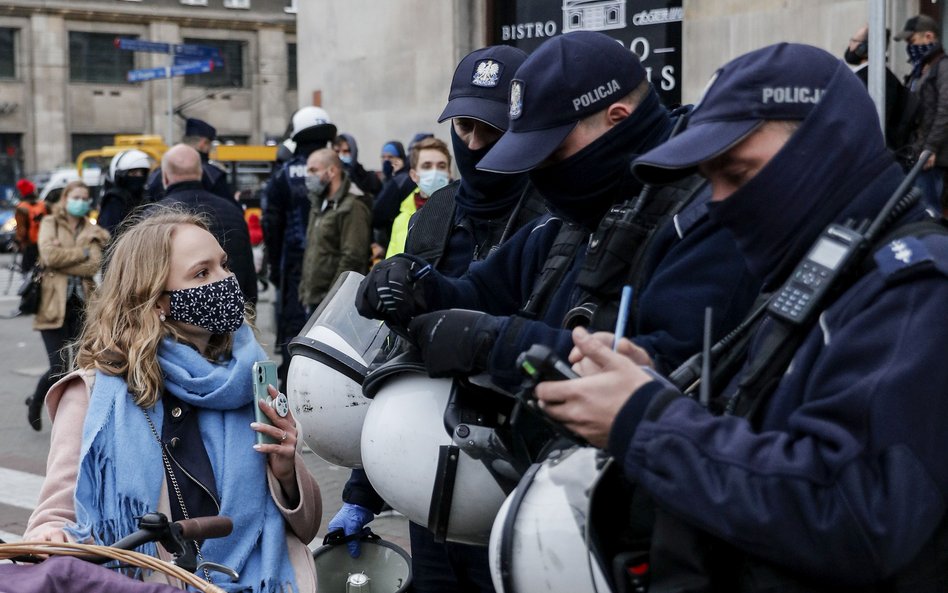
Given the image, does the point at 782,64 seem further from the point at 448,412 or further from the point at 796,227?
the point at 448,412

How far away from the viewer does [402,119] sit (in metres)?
12.0

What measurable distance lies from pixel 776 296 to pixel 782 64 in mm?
381

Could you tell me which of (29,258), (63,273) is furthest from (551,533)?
(29,258)

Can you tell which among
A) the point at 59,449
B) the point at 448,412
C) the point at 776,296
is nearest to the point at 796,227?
the point at 776,296

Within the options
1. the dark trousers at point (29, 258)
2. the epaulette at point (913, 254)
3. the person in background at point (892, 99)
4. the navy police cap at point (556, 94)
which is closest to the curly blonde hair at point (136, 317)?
the navy police cap at point (556, 94)

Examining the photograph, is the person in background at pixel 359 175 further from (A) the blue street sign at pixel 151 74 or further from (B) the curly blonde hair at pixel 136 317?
(A) the blue street sign at pixel 151 74

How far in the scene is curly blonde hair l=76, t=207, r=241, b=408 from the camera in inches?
112

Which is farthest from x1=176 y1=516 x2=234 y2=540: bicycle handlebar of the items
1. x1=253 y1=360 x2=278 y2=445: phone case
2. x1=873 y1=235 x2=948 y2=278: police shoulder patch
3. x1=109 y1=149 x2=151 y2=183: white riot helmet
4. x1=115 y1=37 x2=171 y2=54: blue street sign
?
x1=115 y1=37 x2=171 y2=54: blue street sign

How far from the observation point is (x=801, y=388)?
1809 millimetres

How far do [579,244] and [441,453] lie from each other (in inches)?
24.0

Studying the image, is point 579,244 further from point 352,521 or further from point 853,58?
point 853,58

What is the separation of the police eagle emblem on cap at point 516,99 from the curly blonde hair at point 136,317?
3.20ft

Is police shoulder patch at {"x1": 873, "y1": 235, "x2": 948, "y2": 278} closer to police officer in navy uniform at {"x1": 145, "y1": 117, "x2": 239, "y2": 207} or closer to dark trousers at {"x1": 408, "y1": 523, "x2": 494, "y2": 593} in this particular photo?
dark trousers at {"x1": 408, "y1": 523, "x2": 494, "y2": 593}

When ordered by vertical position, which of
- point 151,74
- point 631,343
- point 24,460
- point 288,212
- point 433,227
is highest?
point 151,74
